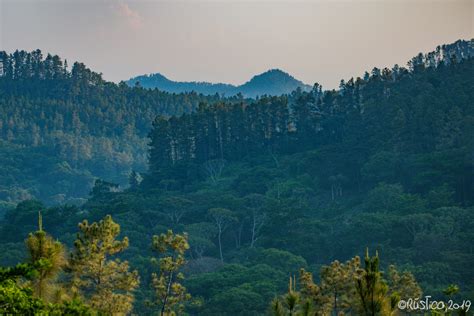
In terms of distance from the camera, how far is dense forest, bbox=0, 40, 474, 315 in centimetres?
2034

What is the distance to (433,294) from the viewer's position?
32.1 m

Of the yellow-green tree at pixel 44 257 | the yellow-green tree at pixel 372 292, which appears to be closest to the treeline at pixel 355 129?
the yellow-green tree at pixel 372 292

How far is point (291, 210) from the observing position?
4859 centimetres

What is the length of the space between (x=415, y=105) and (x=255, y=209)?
1695cm

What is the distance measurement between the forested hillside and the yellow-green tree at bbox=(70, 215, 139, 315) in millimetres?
75461

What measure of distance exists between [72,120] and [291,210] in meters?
70.2

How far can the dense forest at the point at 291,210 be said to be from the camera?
20.3 meters

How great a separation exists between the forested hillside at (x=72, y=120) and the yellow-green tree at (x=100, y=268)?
248 ft

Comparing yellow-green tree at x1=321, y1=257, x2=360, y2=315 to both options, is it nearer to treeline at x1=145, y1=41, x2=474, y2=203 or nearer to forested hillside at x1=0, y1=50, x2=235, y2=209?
treeline at x1=145, y1=41, x2=474, y2=203

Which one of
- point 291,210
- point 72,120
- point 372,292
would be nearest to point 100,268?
point 372,292

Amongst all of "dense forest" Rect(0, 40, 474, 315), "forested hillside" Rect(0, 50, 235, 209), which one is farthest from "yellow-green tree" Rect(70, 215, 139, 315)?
A: "forested hillside" Rect(0, 50, 235, 209)

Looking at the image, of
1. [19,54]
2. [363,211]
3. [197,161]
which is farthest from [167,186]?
[19,54]

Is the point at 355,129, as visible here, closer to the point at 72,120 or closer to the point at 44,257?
the point at 44,257

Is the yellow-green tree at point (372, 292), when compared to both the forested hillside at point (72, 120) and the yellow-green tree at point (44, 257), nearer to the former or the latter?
the yellow-green tree at point (44, 257)
